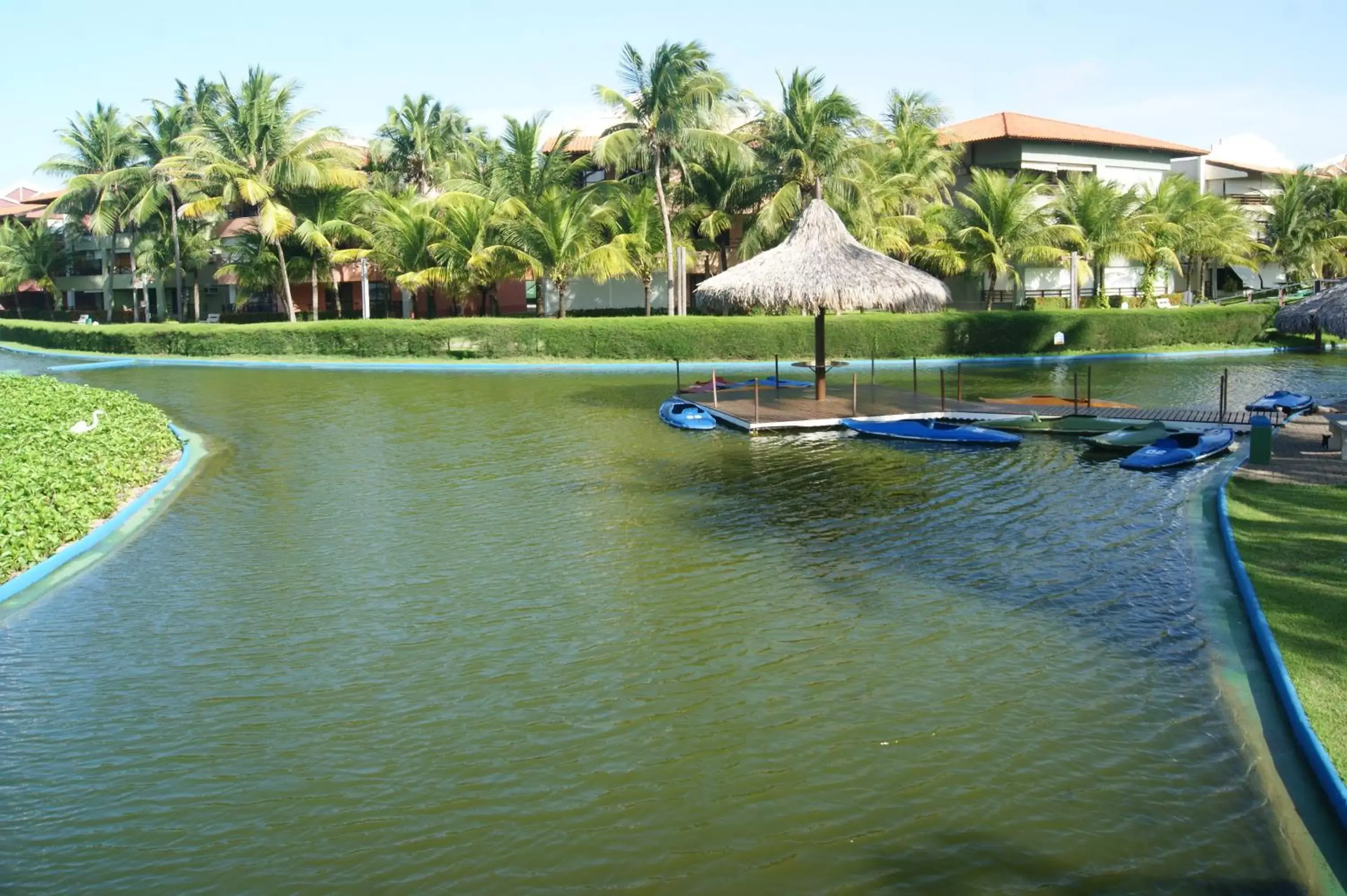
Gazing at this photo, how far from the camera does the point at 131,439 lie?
55.5 feet

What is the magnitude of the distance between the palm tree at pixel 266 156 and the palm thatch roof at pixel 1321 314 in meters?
35.0

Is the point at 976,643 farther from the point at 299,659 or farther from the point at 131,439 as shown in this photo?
the point at 131,439

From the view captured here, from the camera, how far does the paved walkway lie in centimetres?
1441

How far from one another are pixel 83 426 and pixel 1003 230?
33.0 meters

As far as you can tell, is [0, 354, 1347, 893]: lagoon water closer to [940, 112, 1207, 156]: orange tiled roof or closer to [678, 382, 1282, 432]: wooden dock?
[678, 382, 1282, 432]: wooden dock

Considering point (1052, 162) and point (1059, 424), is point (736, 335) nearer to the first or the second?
point (1059, 424)

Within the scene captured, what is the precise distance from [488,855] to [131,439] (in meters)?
13.1

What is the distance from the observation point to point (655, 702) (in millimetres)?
8156

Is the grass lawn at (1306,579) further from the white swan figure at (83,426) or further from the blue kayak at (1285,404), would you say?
the white swan figure at (83,426)

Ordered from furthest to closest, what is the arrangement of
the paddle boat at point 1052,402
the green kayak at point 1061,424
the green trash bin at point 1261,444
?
the paddle boat at point 1052,402
the green kayak at point 1061,424
the green trash bin at point 1261,444

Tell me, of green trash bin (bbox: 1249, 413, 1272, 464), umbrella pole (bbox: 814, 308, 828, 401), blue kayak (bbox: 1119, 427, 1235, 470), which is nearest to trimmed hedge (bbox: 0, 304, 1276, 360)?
umbrella pole (bbox: 814, 308, 828, 401)

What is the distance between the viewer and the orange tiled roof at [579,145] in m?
49.1

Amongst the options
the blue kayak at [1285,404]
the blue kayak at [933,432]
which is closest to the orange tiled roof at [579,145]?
the blue kayak at [933,432]

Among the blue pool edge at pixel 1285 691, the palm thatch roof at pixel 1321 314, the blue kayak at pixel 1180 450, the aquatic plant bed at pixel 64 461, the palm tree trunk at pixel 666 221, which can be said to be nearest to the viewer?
the blue pool edge at pixel 1285 691
